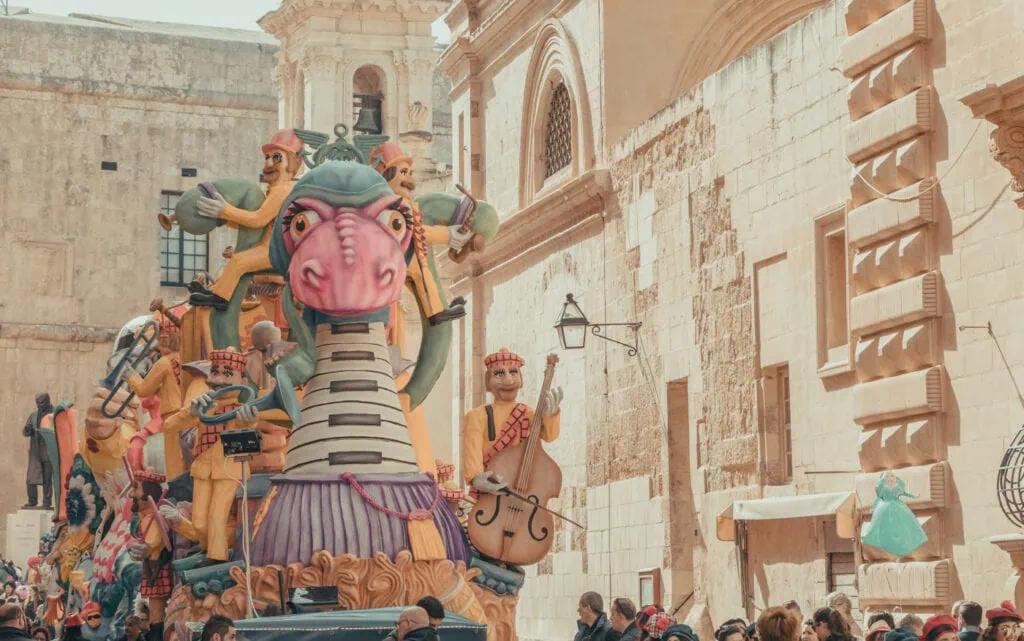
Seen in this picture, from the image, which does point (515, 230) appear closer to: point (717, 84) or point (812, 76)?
point (717, 84)

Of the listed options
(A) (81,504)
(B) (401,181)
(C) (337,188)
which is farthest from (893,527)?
(A) (81,504)

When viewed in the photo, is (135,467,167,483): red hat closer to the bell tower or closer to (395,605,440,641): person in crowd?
(395,605,440,641): person in crowd

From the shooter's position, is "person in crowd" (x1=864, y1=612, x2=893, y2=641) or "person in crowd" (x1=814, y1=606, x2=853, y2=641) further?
"person in crowd" (x1=864, y1=612, x2=893, y2=641)

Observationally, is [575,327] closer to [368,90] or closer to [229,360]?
[229,360]

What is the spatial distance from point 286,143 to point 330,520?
3.19 m

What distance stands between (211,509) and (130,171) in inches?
1279

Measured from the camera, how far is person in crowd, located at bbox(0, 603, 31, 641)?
9.91 meters

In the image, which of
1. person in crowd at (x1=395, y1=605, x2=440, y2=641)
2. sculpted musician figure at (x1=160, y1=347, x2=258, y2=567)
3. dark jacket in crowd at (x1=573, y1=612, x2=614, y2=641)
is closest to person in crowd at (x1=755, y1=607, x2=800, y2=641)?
person in crowd at (x1=395, y1=605, x2=440, y2=641)

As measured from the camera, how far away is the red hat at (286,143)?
45.2 feet

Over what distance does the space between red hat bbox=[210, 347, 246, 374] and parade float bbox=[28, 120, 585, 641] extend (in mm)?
13

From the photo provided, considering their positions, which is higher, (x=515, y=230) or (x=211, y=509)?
(x=515, y=230)

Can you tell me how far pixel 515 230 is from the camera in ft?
76.8

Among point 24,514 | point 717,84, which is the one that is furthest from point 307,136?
point 24,514

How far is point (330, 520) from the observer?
11695 mm
